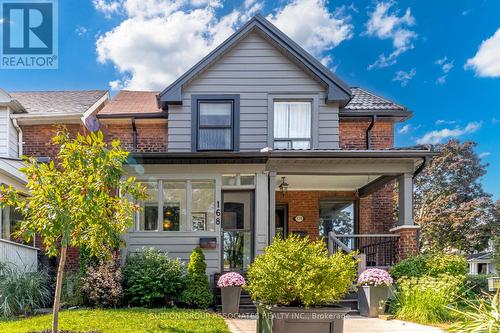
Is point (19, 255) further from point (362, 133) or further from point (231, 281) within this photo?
point (362, 133)

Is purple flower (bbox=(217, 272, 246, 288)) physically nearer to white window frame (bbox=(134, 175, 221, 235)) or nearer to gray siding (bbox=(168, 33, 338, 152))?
white window frame (bbox=(134, 175, 221, 235))

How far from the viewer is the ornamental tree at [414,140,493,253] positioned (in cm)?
2409

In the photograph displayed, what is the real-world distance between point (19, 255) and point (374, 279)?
830 cm

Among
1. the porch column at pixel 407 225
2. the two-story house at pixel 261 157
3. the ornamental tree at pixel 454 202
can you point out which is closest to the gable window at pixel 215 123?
the two-story house at pixel 261 157

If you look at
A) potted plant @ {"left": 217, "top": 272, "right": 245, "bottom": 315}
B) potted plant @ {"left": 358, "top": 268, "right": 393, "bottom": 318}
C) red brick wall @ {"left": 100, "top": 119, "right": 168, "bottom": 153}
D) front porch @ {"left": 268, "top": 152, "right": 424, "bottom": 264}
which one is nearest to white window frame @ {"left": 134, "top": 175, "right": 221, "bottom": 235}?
front porch @ {"left": 268, "top": 152, "right": 424, "bottom": 264}

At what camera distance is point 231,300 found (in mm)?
8789

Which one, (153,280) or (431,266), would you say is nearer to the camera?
(153,280)

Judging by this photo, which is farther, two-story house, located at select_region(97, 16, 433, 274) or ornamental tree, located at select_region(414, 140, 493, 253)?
ornamental tree, located at select_region(414, 140, 493, 253)

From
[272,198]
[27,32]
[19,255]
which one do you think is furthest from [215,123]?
[27,32]

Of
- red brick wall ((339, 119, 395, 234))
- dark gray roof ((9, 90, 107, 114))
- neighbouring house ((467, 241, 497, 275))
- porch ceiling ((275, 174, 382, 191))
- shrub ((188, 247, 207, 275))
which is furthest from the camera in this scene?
neighbouring house ((467, 241, 497, 275))

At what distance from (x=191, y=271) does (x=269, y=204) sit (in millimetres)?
2514

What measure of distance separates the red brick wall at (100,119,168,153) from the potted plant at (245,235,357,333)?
797 cm

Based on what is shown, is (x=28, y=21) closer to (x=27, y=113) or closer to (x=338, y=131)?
(x=27, y=113)

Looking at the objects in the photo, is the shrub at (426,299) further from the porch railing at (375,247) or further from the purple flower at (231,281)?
the purple flower at (231,281)
